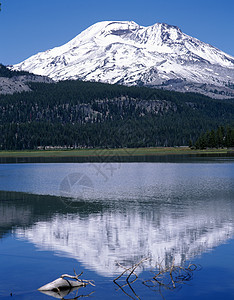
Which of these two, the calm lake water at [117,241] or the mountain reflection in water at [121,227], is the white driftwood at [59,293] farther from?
the mountain reflection in water at [121,227]

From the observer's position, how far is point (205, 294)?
20.7m

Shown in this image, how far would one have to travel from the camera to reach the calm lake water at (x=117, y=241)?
2167 centimetres

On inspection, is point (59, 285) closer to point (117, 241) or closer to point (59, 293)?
point (59, 293)

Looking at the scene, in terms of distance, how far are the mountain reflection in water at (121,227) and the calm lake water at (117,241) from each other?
66 mm

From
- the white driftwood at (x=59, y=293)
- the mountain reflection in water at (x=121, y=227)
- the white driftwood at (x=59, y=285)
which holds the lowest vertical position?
the white driftwood at (x=59, y=293)

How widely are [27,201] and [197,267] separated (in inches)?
1319

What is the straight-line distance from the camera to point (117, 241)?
31.1 meters

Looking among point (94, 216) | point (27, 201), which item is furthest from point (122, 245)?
point (27, 201)

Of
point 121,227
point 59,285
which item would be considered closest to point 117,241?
point 121,227

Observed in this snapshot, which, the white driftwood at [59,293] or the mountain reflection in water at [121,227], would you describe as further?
the mountain reflection in water at [121,227]

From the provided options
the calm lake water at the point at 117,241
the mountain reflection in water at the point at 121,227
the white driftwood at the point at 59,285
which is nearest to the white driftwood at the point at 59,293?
the white driftwood at the point at 59,285

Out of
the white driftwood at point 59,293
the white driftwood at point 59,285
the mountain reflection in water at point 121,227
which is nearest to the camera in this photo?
the white driftwood at point 59,293

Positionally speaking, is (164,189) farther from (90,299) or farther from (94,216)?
(90,299)

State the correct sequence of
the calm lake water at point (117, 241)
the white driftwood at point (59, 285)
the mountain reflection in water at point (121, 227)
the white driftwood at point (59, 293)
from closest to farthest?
the white driftwood at point (59, 293) → the white driftwood at point (59, 285) → the calm lake water at point (117, 241) → the mountain reflection in water at point (121, 227)
